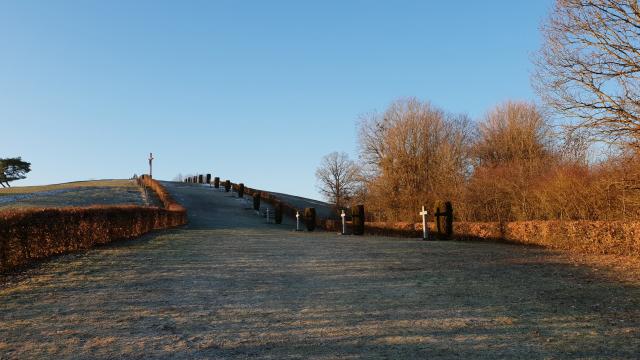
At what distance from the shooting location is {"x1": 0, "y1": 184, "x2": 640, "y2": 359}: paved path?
5.12 meters

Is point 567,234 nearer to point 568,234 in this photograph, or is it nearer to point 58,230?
point 568,234

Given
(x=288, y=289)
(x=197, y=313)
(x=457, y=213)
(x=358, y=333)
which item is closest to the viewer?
(x=358, y=333)

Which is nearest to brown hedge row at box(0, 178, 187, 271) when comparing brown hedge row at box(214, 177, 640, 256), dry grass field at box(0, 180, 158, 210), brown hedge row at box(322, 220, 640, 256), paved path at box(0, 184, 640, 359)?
paved path at box(0, 184, 640, 359)

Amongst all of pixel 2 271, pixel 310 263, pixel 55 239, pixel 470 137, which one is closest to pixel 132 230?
pixel 55 239

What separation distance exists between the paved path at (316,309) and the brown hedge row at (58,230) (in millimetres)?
562

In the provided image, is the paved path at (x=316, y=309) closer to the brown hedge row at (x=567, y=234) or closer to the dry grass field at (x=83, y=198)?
the brown hedge row at (x=567, y=234)

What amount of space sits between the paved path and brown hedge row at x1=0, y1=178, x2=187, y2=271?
1.84ft

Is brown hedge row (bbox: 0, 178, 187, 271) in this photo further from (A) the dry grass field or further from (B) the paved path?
(A) the dry grass field

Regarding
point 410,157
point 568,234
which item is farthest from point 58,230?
point 410,157

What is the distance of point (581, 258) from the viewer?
12109 mm

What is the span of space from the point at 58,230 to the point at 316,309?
27.0ft

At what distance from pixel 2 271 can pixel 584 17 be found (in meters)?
14.4

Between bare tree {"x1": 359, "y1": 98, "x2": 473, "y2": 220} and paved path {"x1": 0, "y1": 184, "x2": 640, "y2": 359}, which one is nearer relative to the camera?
paved path {"x1": 0, "y1": 184, "x2": 640, "y2": 359}

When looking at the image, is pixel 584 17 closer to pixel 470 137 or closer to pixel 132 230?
pixel 132 230
